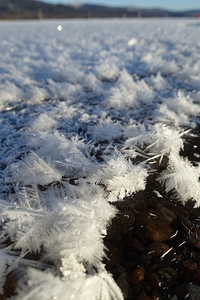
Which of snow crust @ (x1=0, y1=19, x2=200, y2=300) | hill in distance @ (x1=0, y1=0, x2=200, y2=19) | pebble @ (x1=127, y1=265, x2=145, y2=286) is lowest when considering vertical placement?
pebble @ (x1=127, y1=265, x2=145, y2=286)

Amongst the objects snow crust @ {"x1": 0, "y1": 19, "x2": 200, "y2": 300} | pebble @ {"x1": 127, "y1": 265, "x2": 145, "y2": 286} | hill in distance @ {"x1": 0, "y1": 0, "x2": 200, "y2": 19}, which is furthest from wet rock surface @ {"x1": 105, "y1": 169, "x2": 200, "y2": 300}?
hill in distance @ {"x1": 0, "y1": 0, "x2": 200, "y2": 19}

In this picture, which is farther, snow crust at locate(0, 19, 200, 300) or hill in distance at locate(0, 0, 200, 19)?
hill in distance at locate(0, 0, 200, 19)

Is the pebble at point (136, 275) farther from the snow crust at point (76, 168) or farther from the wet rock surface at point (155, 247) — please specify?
the snow crust at point (76, 168)

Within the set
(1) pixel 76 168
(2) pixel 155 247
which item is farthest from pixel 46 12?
(2) pixel 155 247

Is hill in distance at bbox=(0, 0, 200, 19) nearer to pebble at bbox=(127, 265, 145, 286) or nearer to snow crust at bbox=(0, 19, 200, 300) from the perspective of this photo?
snow crust at bbox=(0, 19, 200, 300)

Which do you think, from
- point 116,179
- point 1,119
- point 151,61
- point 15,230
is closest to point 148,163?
point 116,179

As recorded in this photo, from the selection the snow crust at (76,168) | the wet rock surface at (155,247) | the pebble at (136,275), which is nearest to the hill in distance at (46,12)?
the snow crust at (76,168)

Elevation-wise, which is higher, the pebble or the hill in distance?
the hill in distance

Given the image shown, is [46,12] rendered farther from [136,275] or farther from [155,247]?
[136,275]
